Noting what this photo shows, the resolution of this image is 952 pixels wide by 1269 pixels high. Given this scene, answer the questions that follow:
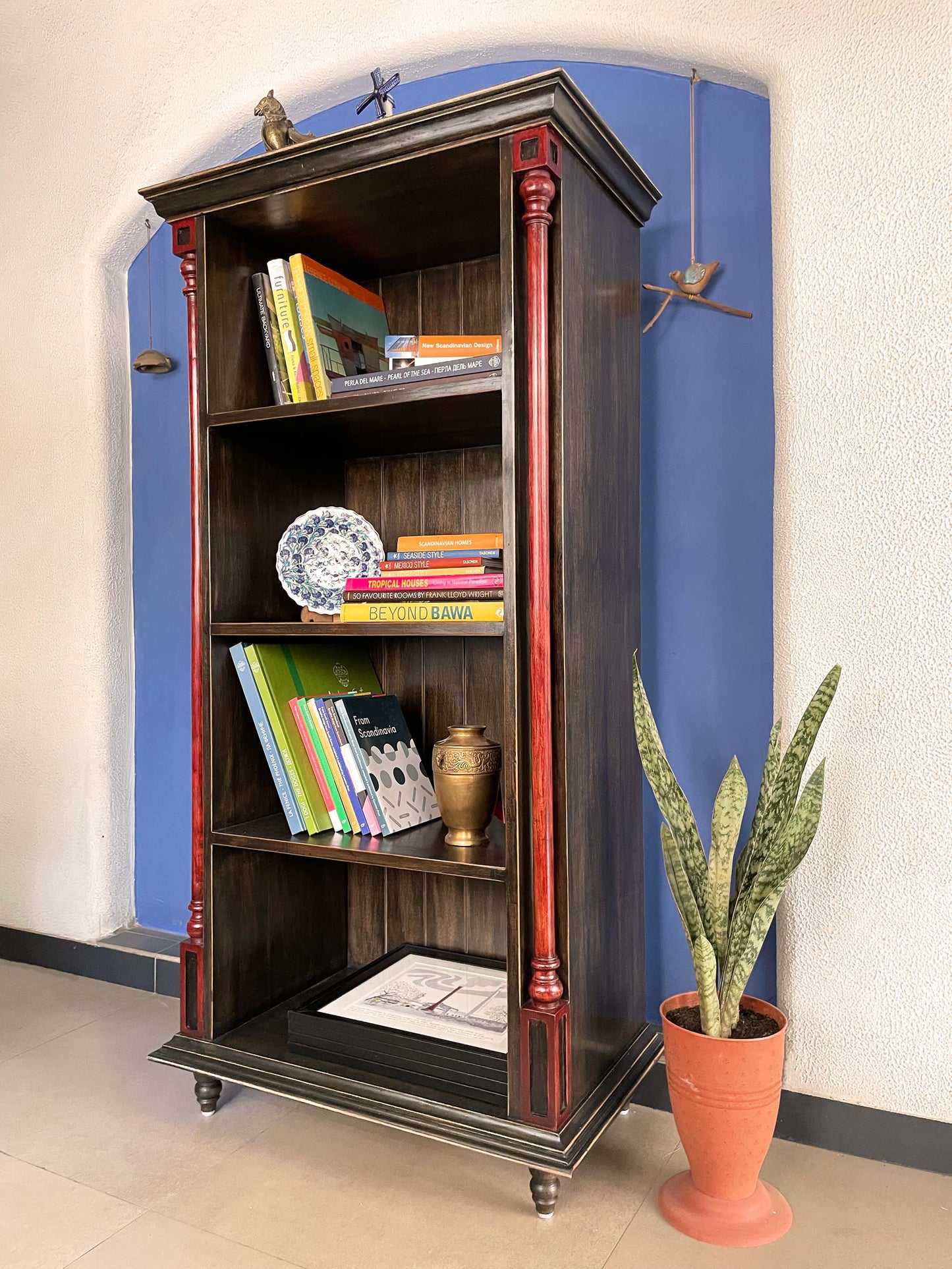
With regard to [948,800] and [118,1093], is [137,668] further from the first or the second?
[948,800]

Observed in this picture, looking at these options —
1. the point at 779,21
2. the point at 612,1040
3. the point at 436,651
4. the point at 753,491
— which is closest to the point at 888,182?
the point at 779,21

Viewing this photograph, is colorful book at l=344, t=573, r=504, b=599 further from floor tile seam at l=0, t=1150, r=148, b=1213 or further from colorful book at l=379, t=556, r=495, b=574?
floor tile seam at l=0, t=1150, r=148, b=1213

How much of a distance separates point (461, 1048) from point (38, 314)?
2.21m

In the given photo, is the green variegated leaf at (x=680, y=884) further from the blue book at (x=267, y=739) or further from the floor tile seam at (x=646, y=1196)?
the blue book at (x=267, y=739)

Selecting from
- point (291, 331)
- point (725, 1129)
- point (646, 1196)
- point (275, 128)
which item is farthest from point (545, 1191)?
point (275, 128)

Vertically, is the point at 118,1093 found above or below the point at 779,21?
below

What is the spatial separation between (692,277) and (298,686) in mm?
1102

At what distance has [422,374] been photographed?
1565mm

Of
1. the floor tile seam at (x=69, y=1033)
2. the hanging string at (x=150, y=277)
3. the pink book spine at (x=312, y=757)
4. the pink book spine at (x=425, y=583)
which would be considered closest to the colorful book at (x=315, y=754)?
the pink book spine at (x=312, y=757)

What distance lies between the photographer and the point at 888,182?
155 cm

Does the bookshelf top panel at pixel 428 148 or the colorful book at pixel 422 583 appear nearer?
the bookshelf top panel at pixel 428 148

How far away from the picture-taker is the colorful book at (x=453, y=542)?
5.47 feet

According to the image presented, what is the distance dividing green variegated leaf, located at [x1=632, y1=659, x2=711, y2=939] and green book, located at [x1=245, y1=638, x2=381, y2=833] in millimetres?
654

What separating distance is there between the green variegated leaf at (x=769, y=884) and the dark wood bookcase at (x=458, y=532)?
24 centimetres
